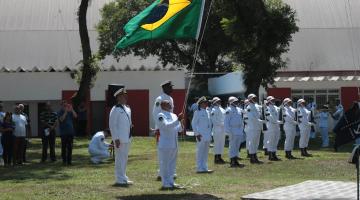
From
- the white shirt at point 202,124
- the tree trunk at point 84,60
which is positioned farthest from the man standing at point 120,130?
the tree trunk at point 84,60

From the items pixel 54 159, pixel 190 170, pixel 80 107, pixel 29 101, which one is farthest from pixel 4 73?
pixel 190 170

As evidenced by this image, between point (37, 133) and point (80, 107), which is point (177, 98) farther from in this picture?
point (37, 133)

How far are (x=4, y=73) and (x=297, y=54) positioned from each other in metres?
22.9

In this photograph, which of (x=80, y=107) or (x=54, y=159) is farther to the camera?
(x=80, y=107)

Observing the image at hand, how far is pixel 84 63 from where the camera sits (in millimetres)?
38406

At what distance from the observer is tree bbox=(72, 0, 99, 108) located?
3825 cm

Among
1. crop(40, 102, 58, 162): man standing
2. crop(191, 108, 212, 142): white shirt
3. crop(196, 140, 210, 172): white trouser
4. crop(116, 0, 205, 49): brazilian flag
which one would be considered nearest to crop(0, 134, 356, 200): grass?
crop(196, 140, 210, 172): white trouser

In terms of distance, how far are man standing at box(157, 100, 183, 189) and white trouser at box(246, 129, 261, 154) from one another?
23.1 feet

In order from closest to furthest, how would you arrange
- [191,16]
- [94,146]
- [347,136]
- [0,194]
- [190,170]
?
[347,136], [0,194], [191,16], [190,170], [94,146]

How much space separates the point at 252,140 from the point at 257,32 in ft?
41.4

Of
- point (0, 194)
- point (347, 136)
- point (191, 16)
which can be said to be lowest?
point (0, 194)

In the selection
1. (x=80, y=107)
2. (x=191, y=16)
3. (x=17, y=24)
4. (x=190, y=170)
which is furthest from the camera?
(x=17, y=24)

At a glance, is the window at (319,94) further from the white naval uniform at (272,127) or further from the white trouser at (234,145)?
the white trouser at (234,145)

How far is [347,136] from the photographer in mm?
12430
